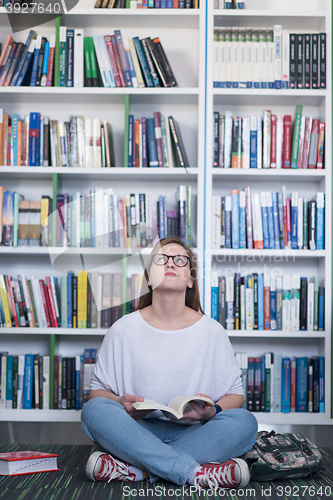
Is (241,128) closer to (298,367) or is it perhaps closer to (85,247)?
(85,247)

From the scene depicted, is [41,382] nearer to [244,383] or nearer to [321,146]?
[244,383]

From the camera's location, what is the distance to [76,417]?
2.51 m

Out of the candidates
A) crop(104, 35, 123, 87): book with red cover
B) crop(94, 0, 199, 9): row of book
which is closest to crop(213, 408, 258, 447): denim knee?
crop(104, 35, 123, 87): book with red cover

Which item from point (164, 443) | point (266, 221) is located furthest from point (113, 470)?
point (266, 221)

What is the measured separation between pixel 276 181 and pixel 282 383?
109cm

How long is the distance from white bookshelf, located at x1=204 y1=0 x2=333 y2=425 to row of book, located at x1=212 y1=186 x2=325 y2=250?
0.04 meters

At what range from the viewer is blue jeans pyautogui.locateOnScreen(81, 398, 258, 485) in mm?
1468

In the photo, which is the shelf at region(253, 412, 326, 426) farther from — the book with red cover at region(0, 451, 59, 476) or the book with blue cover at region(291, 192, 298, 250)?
the book with red cover at region(0, 451, 59, 476)

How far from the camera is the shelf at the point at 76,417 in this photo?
251cm

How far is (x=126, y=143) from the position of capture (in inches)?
102

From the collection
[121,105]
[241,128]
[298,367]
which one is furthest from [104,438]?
[121,105]

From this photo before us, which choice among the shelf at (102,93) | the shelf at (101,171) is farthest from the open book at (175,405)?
the shelf at (102,93)

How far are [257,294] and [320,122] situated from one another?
3.16 ft

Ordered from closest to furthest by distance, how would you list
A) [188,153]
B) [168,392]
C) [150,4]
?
[168,392]
[150,4]
[188,153]
